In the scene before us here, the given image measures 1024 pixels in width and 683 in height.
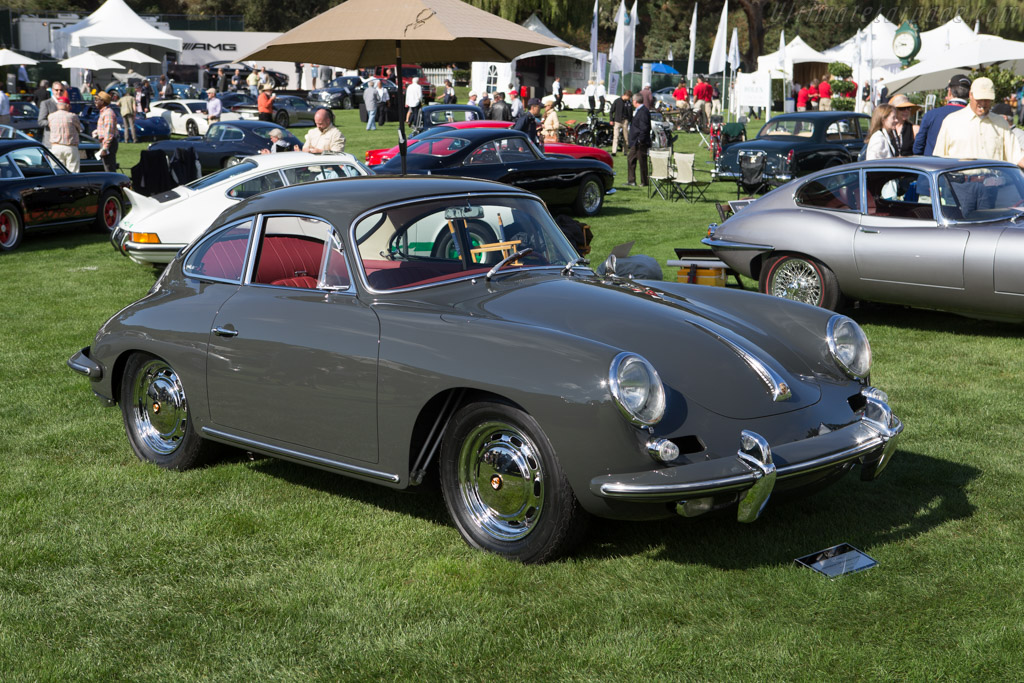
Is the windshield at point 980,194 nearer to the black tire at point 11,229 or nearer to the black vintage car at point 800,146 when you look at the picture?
the black vintage car at point 800,146

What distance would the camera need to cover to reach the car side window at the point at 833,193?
29.4 feet

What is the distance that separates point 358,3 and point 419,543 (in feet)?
20.4

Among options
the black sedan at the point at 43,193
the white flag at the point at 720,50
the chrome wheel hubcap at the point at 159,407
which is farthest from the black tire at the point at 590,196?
the white flag at the point at 720,50

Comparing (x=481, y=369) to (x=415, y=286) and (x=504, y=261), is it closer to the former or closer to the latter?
(x=415, y=286)

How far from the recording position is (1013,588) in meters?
3.99

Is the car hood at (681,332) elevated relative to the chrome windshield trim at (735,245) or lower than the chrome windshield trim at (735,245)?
lower

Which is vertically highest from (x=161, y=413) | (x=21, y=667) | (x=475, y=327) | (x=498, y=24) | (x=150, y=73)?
(x=150, y=73)

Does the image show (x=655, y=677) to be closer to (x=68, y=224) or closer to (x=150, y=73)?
(x=68, y=224)

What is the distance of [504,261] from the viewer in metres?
5.05

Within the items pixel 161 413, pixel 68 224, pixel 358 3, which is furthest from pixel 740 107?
pixel 161 413

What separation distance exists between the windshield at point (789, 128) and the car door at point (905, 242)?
11.3 metres

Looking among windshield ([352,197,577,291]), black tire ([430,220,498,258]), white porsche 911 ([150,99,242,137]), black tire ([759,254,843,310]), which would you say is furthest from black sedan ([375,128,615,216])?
white porsche 911 ([150,99,242,137])

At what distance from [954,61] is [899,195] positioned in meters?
14.1

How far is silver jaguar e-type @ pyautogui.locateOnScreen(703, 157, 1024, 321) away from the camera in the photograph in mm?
8008
